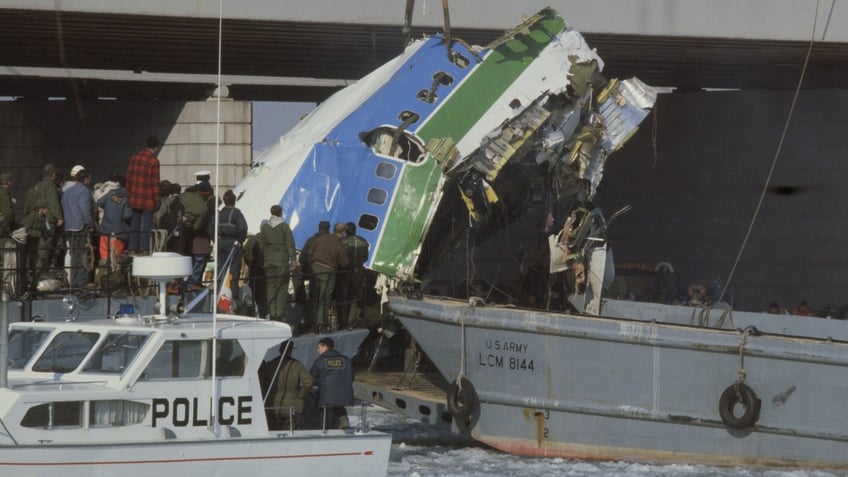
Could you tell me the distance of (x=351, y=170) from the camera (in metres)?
18.4

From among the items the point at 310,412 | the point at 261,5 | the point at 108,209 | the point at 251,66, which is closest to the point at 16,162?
the point at 251,66

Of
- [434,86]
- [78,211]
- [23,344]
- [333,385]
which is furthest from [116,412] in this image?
[434,86]

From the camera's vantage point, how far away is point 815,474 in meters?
15.4

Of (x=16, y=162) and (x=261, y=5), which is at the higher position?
(x=261, y=5)

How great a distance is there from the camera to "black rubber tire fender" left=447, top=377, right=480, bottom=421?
55.7ft

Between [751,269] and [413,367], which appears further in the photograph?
[751,269]

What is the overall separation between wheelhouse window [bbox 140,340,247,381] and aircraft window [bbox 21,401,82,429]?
0.62 meters

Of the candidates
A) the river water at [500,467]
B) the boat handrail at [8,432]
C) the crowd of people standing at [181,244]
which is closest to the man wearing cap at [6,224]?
the crowd of people standing at [181,244]

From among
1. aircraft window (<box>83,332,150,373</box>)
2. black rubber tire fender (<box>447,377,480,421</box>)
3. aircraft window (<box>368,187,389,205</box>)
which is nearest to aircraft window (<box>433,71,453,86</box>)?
aircraft window (<box>368,187,389,205</box>)

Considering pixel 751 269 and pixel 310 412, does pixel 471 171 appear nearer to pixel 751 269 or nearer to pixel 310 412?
Result: pixel 310 412

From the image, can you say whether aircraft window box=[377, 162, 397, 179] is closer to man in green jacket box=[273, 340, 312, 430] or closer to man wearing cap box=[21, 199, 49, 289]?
man wearing cap box=[21, 199, 49, 289]

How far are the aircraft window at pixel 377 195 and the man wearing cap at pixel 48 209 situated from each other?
3.78m

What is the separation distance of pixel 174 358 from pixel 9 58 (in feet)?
62.4

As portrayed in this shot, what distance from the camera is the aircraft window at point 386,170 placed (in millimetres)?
18344
